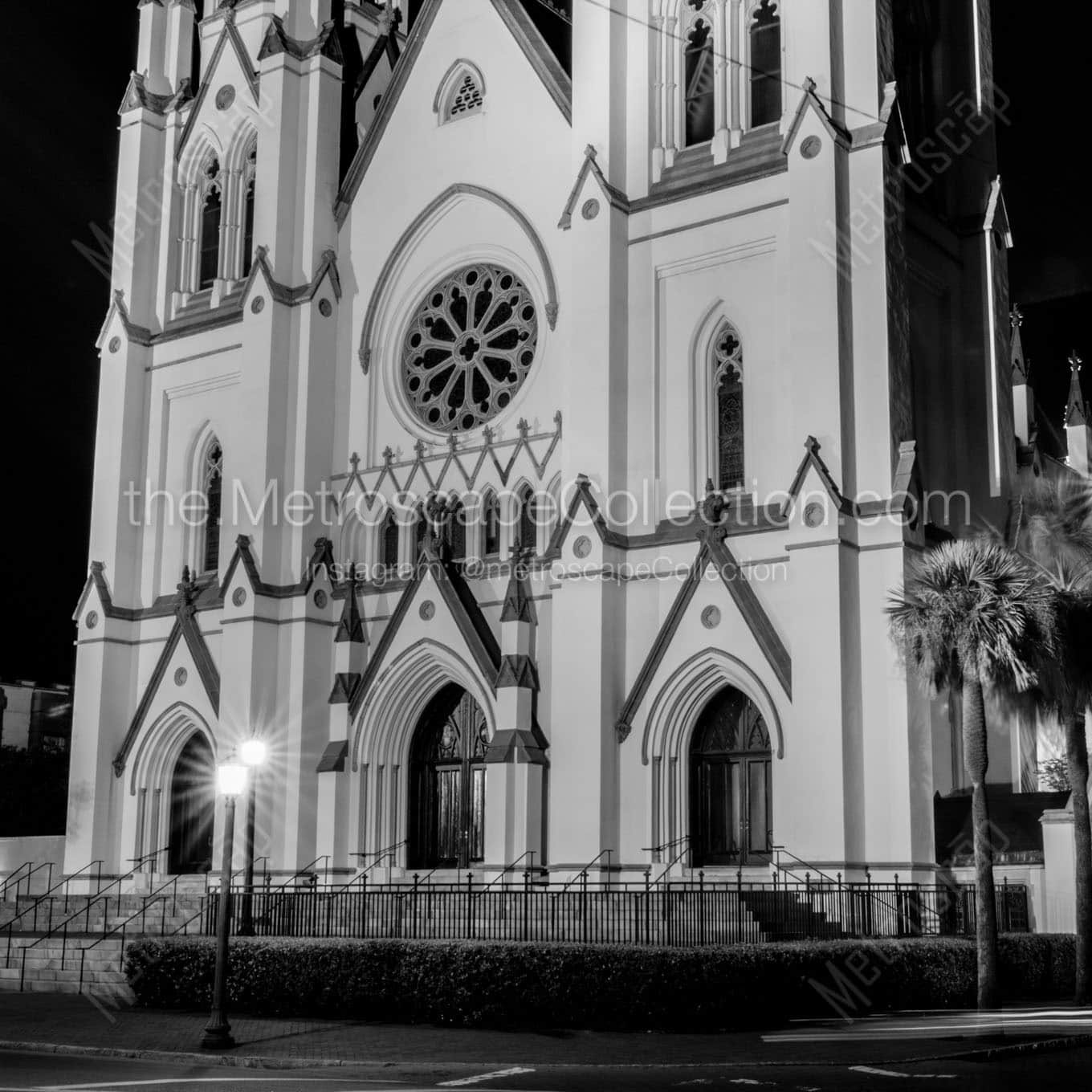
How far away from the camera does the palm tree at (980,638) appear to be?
22.1m

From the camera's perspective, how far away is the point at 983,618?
2225 cm

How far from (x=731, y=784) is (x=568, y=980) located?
34.2ft

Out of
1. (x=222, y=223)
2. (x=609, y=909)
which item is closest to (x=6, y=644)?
(x=222, y=223)

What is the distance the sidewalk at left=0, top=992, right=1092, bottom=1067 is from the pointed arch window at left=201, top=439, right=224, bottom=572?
1745cm

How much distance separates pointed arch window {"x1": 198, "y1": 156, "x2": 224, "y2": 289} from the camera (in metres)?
40.8

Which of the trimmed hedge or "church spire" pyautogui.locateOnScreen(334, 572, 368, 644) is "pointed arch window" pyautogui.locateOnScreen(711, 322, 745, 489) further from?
the trimmed hedge

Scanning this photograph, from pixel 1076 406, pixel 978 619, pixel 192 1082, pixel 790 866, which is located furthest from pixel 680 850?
pixel 1076 406

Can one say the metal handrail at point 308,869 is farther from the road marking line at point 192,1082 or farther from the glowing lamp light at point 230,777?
the road marking line at point 192,1082

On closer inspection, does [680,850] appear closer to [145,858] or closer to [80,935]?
[80,935]

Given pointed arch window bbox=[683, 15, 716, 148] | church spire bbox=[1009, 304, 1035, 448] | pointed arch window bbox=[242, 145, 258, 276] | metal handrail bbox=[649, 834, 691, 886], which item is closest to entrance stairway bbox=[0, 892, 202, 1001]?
metal handrail bbox=[649, 834, 691, 886]

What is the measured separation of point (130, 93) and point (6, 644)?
70.9ft

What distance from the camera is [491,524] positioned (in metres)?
34.1

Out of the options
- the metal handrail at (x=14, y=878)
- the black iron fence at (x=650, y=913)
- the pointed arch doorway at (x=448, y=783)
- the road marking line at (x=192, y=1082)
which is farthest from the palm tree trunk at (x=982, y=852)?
the metal handrail at (x=14, y=878)

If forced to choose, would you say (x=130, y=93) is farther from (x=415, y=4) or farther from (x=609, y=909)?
(x=609, y=909)
